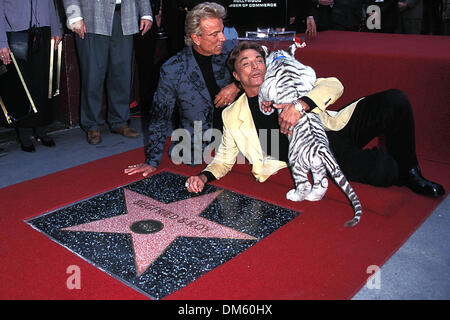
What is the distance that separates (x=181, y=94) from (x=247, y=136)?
60 centimetres

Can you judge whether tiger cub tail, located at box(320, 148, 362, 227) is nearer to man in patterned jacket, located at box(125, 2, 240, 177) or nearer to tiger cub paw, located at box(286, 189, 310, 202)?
tiger cub paw, located at box(286, 189, 310, 202)

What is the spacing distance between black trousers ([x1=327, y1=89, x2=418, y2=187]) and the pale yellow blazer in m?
0.07

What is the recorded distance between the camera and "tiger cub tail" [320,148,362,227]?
202 cm

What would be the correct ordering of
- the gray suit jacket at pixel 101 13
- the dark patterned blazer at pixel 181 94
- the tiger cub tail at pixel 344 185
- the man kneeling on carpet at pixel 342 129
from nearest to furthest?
the tiger cub tail at pixel 344 185, the man kneeling on carpet at pixel 342 129, the dark patterned blazer at pixel 181 94, the gray suit jacket at pixel 101 13

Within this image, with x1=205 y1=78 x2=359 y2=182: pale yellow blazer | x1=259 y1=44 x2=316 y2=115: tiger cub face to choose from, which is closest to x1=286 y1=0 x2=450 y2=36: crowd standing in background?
x1=205 y1=78 x2=359 y2=182: pale yellow blazer

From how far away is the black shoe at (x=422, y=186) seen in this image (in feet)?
7.71

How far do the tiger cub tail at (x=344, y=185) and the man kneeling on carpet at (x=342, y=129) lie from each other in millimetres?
238

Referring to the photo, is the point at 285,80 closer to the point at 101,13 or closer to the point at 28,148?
the point at 101,13

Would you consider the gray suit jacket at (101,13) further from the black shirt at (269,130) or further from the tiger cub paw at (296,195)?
the tiger cub paw at (296,195)

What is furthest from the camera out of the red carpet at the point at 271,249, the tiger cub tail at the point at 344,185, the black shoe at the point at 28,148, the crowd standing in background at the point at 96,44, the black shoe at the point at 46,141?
the black shoe at the point at 46,141

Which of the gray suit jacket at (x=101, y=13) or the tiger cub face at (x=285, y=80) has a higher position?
the gray suit jacket at (x=101, y=13)

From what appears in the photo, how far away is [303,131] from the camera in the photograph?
2.10 m

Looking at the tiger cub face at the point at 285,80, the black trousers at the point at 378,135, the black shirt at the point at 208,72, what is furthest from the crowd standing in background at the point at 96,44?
the black trousers at the point at 378,135
